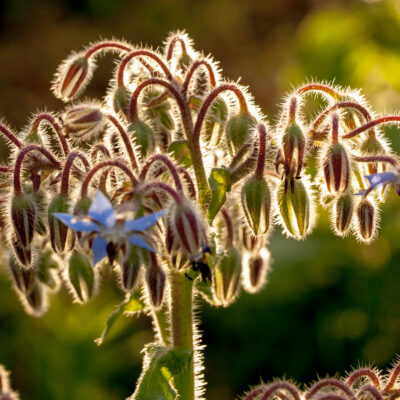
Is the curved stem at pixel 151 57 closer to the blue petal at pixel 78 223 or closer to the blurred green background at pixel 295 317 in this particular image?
the blue petal at pixel 78 223

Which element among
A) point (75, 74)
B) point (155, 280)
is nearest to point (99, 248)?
point (155, 280)

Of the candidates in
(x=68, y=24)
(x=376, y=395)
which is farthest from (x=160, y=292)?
(x=68, y=24)

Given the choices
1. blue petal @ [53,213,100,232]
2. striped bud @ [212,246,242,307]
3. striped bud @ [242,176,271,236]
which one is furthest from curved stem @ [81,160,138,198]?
striped bud @ [212,246,242,307]

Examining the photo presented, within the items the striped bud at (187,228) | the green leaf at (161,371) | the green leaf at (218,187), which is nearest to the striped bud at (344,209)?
the green leaf at (218,187)

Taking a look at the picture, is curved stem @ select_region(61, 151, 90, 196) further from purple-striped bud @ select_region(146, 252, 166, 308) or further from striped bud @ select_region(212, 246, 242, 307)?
striped bud @ select_region(212, 246, 242, 307)

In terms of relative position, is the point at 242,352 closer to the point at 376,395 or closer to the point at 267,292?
the point at 267,292

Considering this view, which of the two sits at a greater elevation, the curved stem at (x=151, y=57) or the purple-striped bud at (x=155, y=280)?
the curved stem at (x=151, y=57)
